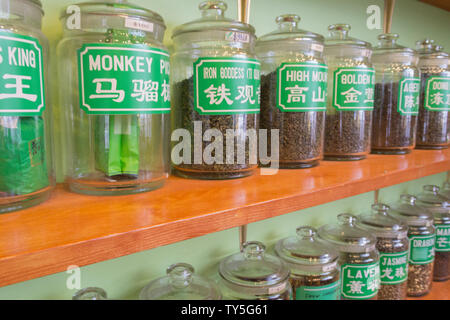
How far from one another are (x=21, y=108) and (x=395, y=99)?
0.84 metres

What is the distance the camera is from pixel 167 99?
22.4 inches

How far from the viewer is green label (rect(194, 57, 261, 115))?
60 centimetres

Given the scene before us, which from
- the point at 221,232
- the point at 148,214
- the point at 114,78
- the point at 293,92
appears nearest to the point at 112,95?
the point at 114,78

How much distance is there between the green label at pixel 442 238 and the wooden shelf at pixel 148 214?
1.85 ft

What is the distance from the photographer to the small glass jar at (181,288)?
65 centimetres

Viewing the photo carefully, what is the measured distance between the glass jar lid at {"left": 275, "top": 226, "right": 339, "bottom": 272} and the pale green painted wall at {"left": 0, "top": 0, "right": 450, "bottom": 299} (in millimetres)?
111

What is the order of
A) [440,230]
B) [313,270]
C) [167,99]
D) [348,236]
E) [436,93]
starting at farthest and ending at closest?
[440,230] → [436,93] → [348,236] → [313,270] → [167,99]

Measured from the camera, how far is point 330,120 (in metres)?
0.84

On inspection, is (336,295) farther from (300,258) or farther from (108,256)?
(108,256)

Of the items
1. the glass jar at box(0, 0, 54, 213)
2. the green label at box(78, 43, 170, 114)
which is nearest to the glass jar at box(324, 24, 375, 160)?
the green label at box(78, 43, 170, 114)

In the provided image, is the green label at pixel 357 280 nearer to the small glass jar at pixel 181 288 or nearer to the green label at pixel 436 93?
the small glass jar at pixel 181 288

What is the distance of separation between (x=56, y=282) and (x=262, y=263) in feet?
1.26

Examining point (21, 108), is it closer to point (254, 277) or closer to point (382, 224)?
point (254, 277)
